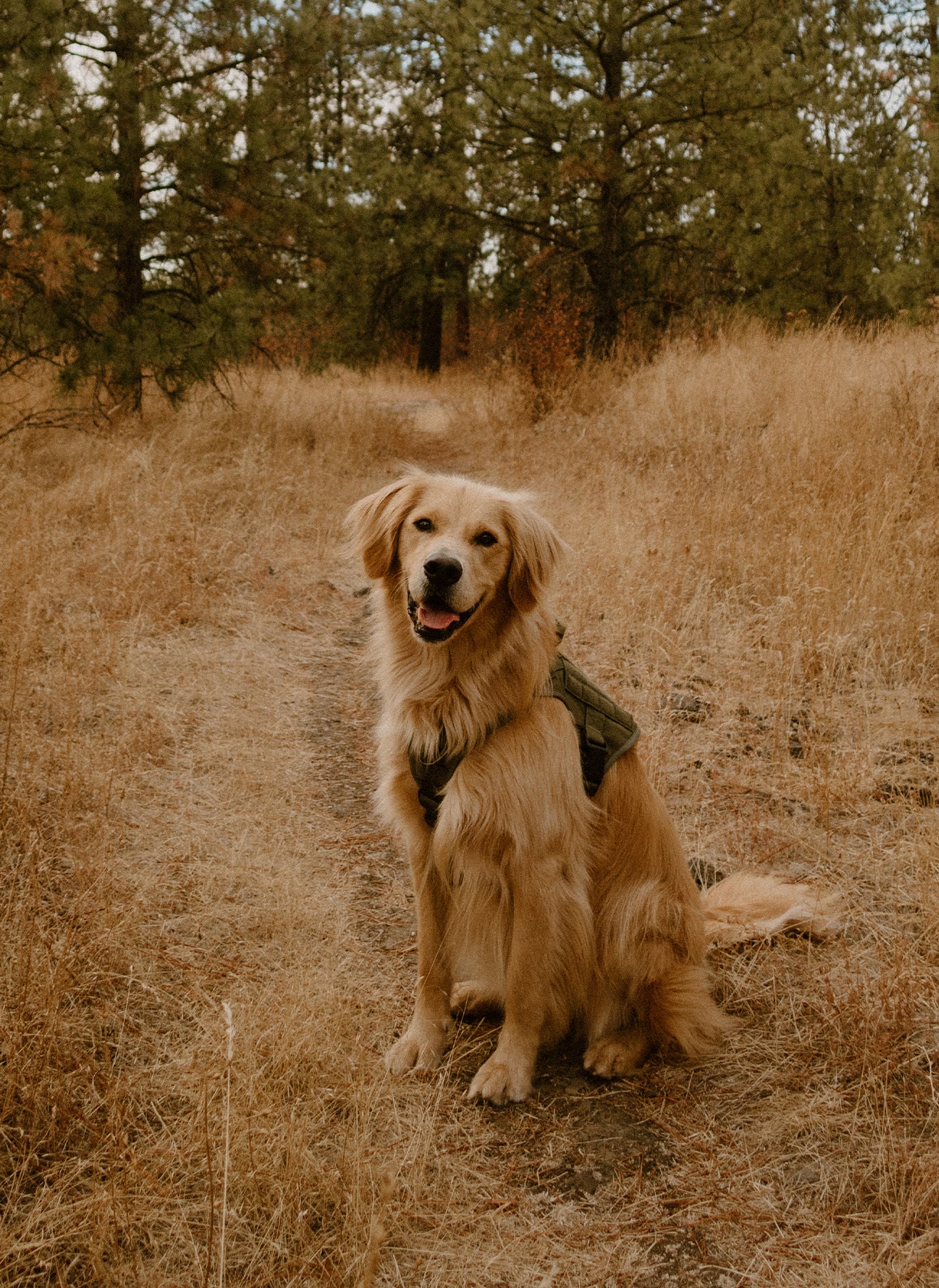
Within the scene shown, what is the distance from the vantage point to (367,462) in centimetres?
921

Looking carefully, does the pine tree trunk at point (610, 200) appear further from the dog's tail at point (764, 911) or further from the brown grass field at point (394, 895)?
the dog's tail at point (764, 911)

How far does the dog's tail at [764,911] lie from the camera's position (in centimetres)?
266

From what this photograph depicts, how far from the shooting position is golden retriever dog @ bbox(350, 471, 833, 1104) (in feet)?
7.54

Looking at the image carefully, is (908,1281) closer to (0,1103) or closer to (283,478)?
(0,1103)

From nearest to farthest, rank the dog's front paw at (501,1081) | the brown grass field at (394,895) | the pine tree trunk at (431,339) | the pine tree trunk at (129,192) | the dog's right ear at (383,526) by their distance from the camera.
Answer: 1. the brown grass field at (394,895)
2. the dog's front paw at (501,1081)
3. the dog's right ear at (383,526)
4. the pine tree trunk at (129,192)
5. the pine tree trunk at (431,339)

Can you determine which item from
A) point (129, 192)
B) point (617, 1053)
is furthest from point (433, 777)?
point (129, 192)

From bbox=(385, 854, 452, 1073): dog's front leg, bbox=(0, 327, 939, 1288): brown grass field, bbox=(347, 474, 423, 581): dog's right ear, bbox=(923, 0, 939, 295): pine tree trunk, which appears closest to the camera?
bbox=(0, 327, 939, 1288): brown grass field

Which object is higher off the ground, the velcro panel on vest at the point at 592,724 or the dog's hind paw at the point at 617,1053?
the velcro panel on vest at the point at 592,724

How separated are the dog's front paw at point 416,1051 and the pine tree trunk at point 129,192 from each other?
7090 mm

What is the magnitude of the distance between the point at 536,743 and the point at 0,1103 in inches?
55.2

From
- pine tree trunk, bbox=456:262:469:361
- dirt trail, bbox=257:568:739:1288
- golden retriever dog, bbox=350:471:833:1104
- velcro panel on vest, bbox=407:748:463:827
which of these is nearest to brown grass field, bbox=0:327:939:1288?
dirt trail, bbox=257:568:739:1288

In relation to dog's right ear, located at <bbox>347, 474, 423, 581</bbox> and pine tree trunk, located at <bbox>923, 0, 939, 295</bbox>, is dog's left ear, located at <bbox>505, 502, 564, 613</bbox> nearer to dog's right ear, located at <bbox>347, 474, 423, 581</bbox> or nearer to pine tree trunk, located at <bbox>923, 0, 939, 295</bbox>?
dog's right ear, located at <bbox>347, 474, 423, 581</bbox>

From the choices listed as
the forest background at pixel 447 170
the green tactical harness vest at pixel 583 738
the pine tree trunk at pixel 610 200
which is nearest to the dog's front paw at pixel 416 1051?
the green tactical harness vest at pixel 583 738

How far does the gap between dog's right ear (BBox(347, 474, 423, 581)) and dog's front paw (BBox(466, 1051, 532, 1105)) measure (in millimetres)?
1346
